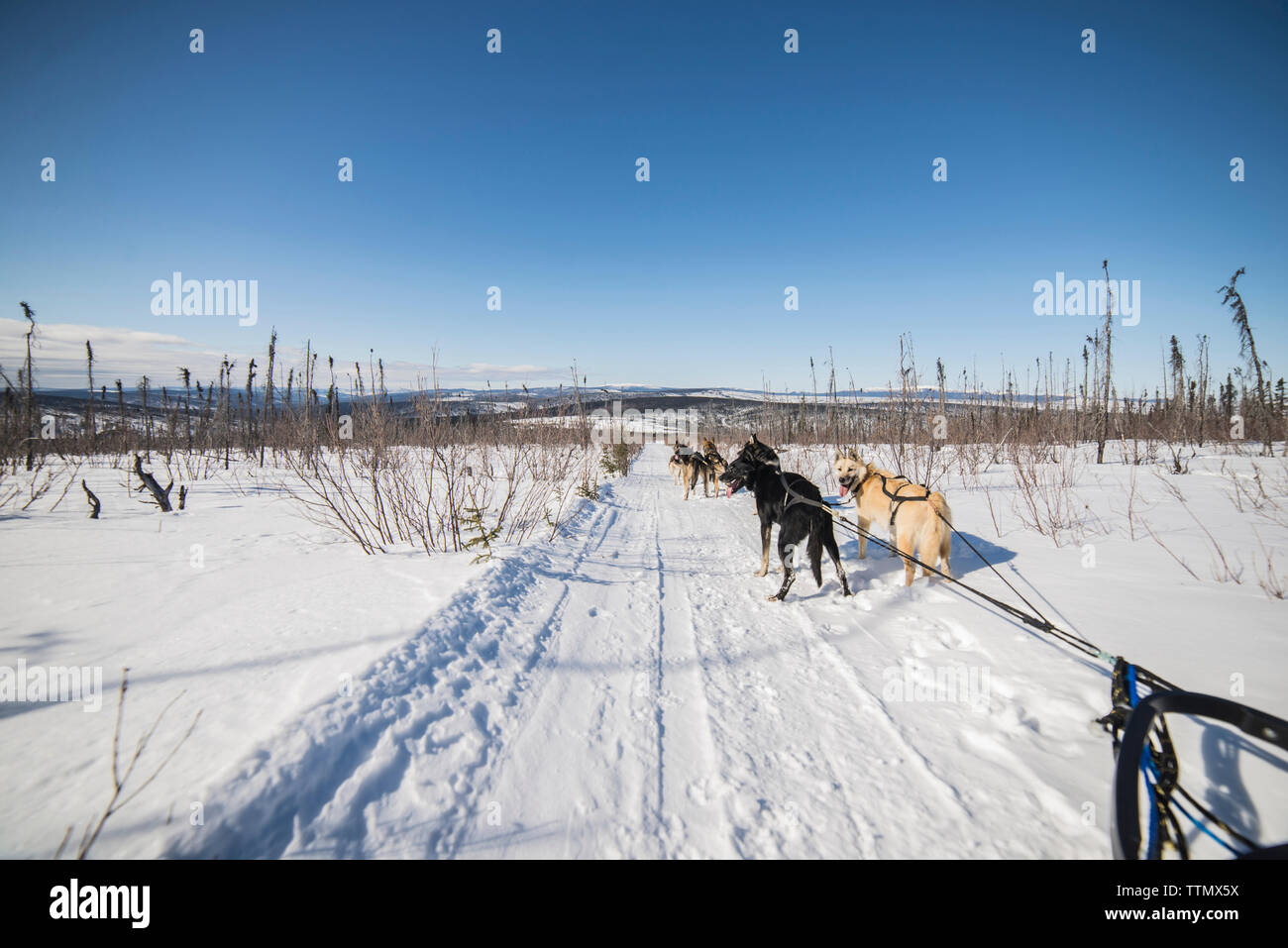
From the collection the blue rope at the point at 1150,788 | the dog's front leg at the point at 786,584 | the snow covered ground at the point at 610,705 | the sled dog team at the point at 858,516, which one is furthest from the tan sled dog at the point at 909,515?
the blue rope at the point at 1150,788

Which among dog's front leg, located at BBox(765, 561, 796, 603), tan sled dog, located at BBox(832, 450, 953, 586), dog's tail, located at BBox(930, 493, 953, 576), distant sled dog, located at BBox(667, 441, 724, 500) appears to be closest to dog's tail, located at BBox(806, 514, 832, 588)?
dog's front leg, located at BBox(765, 561, 796, 603)

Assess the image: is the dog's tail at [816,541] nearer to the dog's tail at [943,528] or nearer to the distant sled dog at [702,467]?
the dog's tail at [943,528]

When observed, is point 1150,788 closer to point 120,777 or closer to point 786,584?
point 786,584

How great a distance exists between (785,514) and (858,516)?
1.02 metres

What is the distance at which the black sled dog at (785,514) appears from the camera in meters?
4.44

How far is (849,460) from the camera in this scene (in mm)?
5871

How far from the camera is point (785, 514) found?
15.5 ft

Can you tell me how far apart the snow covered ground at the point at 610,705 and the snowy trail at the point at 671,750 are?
0.01 m

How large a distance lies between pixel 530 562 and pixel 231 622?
2.59 m

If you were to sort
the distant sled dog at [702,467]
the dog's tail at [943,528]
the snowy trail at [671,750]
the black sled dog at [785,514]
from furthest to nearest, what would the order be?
the distant sled dog at [702,467], the black sled dog at [785,514], the dog's tail at [943,528], the snowy trail at [671,750]

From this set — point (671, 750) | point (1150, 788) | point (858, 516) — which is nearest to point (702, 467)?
point (858, 516)

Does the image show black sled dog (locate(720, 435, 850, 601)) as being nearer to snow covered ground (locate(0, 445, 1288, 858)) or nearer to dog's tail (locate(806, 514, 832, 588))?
dog's tail (locate(806, 514, 832, 588))
